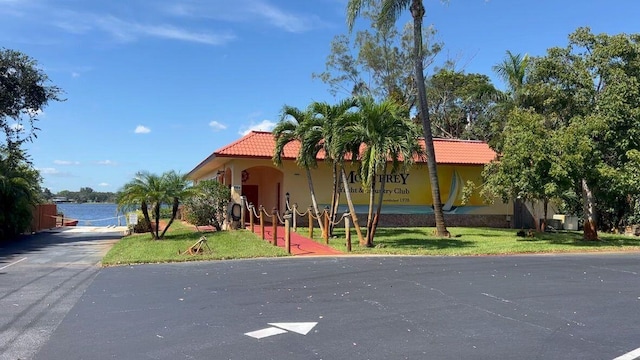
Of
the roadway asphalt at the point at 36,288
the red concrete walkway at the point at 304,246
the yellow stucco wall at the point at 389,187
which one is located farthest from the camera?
the yellow stucco wall at the point at 389,187

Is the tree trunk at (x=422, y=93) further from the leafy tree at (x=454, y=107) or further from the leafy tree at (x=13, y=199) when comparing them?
the leafy tree at (x=454, y=107)

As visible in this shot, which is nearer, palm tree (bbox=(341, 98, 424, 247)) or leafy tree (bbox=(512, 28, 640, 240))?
palm tree (bbox=(341, 98, 424, 247))

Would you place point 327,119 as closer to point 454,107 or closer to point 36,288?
point 36,288

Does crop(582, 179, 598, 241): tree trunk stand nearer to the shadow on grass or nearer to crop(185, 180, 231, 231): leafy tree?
the shadow on grass

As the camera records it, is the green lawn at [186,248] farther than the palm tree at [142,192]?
No

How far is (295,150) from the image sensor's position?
26719 mm

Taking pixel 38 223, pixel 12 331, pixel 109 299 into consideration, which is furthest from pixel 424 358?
pixel 38 223

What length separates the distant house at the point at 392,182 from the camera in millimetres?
25663

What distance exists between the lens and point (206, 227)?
26.5m

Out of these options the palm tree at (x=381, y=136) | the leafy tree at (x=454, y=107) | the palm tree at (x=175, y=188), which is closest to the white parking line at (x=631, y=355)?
the palm tree at (x=381, y=136)

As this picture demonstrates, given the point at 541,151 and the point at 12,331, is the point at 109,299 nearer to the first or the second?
the point at 12,331

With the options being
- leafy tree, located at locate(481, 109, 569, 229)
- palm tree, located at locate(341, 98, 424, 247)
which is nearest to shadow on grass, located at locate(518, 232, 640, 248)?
leafy tree, located at locate(481, 109, 569, 229)

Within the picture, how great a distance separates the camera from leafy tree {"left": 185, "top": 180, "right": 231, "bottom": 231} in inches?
942

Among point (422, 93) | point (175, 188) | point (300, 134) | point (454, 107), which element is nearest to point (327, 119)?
point (300, 134)
